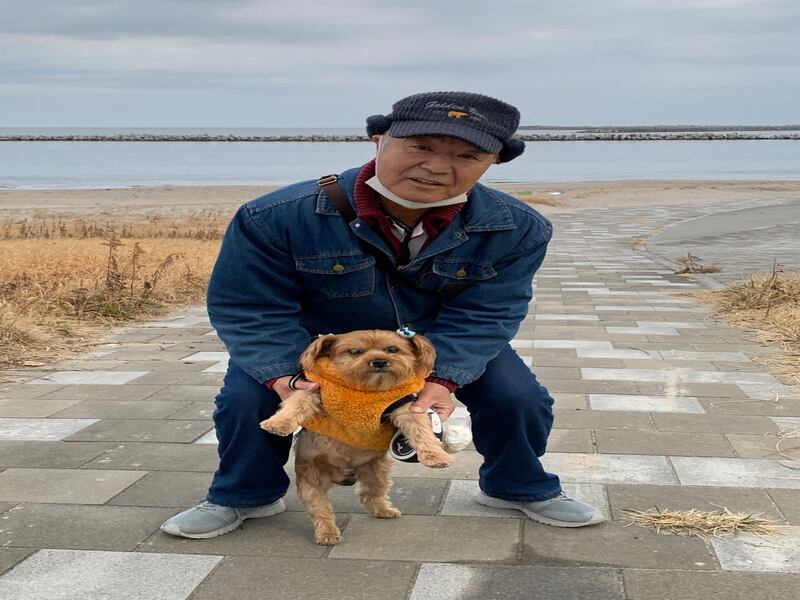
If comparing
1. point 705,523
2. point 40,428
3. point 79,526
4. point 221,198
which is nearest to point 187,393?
point 40,428

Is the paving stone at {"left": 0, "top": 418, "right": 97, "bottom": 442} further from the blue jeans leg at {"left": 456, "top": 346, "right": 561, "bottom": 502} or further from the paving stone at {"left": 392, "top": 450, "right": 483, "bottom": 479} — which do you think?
the blue jeans leg at {"left": 456, "top": 346, "right": 561, "bottom": 502}

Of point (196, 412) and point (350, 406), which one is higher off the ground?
point (350, 406)

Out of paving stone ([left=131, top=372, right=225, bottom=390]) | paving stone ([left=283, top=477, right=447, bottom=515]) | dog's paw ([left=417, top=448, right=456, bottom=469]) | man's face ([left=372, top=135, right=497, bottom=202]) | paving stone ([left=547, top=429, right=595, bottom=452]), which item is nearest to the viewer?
dog's paw ([left=417, top=448, right=456, bottom=469])

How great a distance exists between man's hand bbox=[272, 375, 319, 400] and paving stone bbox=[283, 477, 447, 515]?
732mm

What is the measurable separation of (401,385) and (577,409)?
8.23 feet

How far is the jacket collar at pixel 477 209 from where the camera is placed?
3.62 m

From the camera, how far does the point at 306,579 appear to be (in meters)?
3.26

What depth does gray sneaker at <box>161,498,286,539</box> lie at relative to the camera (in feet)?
11.9

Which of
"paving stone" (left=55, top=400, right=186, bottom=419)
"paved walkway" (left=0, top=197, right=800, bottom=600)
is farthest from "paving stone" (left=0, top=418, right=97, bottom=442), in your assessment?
"paving stone" (left=55, top=400, right=186, bottom=419)

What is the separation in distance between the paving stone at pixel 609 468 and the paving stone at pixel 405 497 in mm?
588

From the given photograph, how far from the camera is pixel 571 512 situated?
3734mm

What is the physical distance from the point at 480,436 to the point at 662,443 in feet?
4.63

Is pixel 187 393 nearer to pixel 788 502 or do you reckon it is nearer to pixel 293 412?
pixel 293 412

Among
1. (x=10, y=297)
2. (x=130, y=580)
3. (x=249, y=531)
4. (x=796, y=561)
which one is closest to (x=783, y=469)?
(x=796, y=561)
